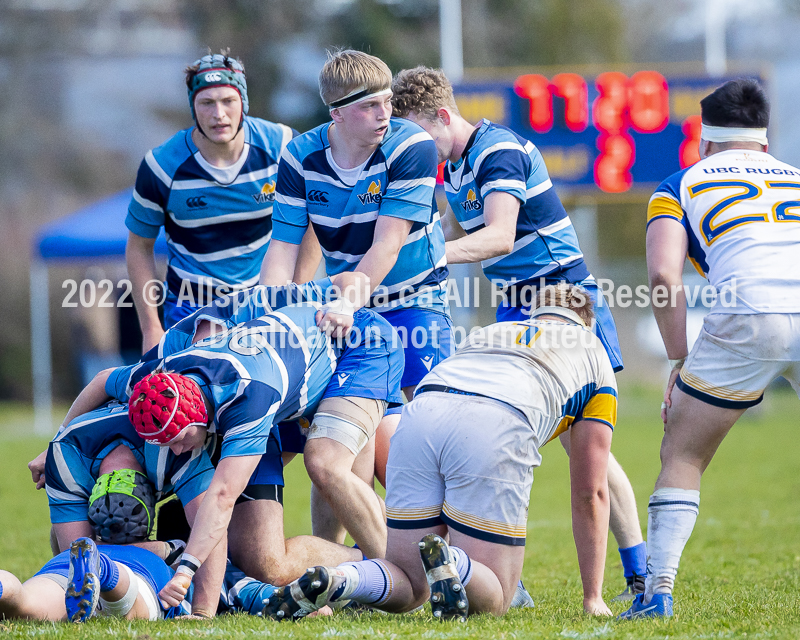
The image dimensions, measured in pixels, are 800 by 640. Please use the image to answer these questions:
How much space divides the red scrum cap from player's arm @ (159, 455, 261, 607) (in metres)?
0.21

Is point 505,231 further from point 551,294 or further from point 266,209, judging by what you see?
point 266,209

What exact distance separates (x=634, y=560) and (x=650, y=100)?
31.6ft

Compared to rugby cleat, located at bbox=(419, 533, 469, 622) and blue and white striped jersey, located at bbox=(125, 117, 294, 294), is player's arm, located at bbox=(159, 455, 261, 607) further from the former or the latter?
blue and white striped jersey, located at bbox=(125, 117, 294, 294)

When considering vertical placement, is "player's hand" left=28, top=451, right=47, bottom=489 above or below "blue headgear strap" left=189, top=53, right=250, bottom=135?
below

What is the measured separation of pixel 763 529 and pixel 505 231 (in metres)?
3.79

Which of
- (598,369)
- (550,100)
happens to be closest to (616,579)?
(598,369)

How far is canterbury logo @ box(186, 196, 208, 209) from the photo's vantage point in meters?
5.10

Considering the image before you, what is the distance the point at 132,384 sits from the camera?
12.6ft

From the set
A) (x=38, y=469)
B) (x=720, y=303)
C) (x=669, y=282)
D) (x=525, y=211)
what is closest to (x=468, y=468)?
(x=669, y=282)

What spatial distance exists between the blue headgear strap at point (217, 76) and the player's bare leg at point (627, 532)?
2.43 m

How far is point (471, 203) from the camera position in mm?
4566

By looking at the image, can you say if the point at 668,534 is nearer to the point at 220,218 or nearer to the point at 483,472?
the point at 483,472

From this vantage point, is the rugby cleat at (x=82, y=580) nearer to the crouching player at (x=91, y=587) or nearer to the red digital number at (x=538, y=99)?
the crouching player at (x=91, y=587)

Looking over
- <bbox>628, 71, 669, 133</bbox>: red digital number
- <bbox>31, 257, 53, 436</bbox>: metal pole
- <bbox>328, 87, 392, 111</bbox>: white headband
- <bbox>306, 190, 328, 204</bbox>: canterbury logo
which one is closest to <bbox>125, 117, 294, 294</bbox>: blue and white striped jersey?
<bbox>306, 190, 328, 204</bbox>: canterbury logo
